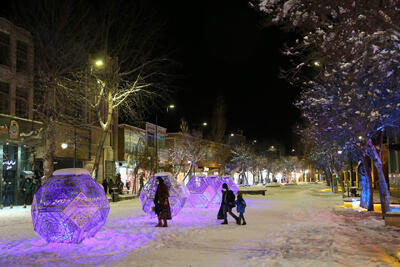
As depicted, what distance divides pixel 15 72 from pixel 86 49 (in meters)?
7.53

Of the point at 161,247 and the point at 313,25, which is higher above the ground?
the point at 313,25

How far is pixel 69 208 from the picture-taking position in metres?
10.4

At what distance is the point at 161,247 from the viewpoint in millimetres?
9805

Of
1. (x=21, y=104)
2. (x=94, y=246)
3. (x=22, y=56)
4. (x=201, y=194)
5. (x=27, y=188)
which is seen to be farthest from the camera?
(x=21, y=104)

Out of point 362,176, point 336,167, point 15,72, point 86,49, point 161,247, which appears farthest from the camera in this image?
point 336,167

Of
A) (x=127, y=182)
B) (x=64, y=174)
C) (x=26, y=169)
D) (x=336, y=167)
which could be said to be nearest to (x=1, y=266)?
(x=64, y=174)

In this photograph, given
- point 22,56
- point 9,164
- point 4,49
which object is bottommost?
point 9,164

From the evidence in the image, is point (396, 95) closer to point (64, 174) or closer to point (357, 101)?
point (357, 101)

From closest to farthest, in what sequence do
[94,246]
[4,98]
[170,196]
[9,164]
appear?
1. [94,246]
2. [170,196]
3. [9,164]
4. [4,98]

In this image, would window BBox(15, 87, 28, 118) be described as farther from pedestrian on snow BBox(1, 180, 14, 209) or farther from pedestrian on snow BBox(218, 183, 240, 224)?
pedestrian on snow BBox(218, 183, 240, 224)

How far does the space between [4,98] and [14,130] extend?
2.23m

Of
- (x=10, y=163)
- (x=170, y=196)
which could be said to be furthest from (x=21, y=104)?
(x=170, y=196)

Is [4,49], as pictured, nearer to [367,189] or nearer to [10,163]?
[10,163]

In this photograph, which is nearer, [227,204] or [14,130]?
[227,204]
